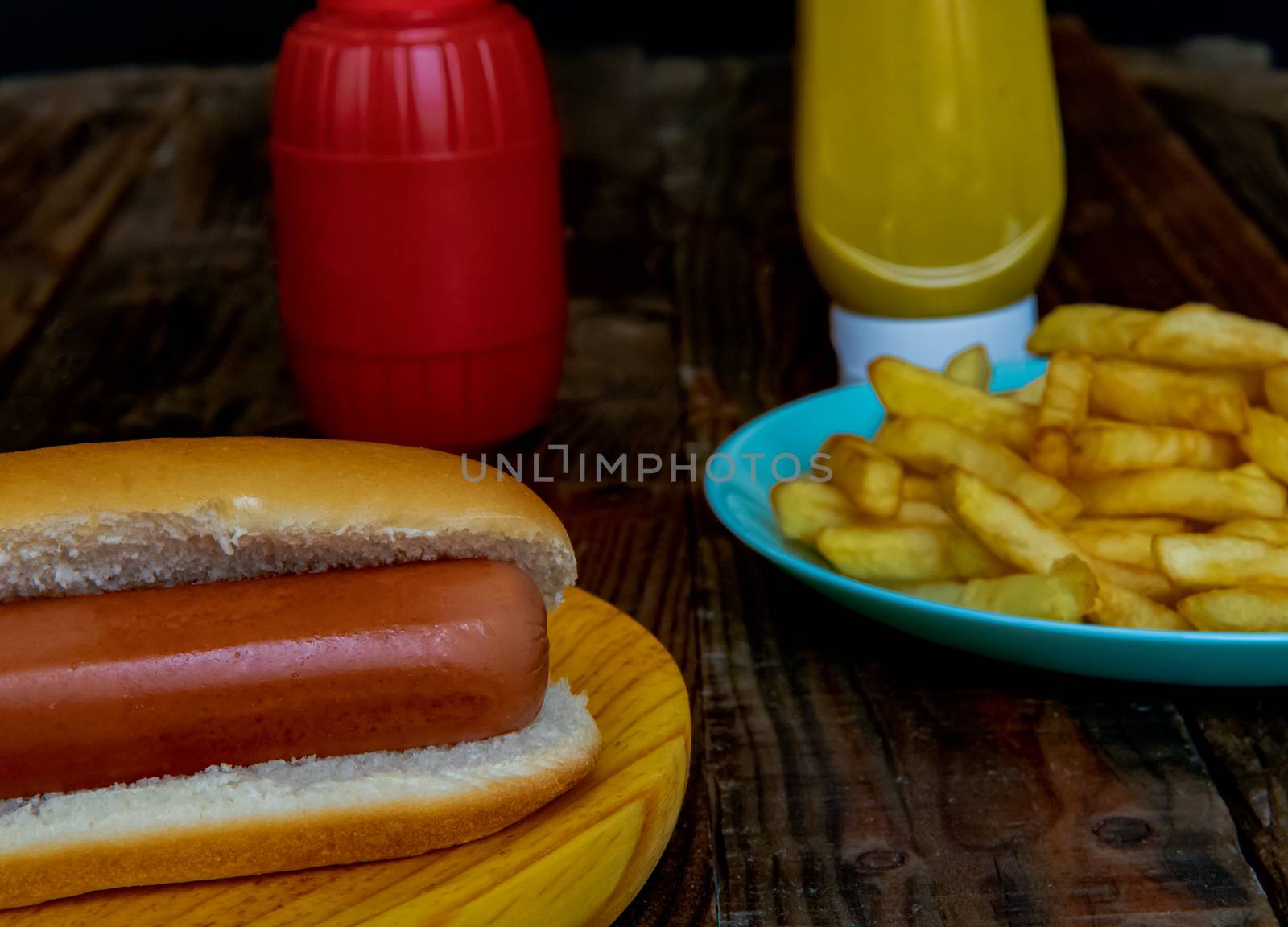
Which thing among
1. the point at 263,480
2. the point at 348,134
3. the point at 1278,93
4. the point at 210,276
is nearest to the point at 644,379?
the point at 348,134

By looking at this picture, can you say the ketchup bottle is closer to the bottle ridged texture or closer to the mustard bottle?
the bottle ridged texture

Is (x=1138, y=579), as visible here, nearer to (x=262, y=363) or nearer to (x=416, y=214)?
(x=416, y=214)

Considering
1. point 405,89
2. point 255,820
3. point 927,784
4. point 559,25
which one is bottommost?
point 559,25

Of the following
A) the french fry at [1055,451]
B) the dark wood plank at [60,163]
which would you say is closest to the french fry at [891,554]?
the french fry at [1055,451]

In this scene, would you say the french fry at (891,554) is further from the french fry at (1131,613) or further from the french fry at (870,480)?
the french fry at (1131,613)

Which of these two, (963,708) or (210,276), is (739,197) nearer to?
(210,276)

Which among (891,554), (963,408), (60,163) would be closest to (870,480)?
(891,554)
